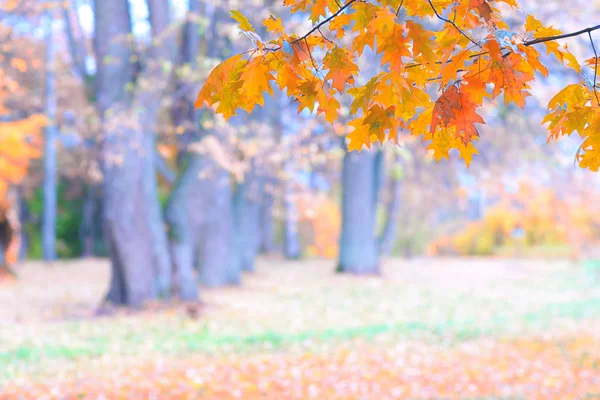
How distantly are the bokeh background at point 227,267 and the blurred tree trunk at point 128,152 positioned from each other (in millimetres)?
32

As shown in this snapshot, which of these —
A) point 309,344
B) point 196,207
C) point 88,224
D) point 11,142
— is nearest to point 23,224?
point 88,224

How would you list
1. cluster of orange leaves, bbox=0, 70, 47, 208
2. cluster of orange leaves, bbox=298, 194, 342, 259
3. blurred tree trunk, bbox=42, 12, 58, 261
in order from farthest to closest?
1. cluster of orange leaves, bbox=298, 194, 342, 259
2. blurred tree trunk, bbox=42, 12, 58, 261
3. cluster of orange leaves, bbox=0, 70, 47, 208

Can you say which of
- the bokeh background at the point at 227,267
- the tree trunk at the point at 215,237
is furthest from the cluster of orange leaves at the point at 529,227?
the tree trunk at the point at 215,237

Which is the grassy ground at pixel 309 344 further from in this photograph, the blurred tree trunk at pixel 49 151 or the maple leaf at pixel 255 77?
the blurred tree trunk at pixel 49 151

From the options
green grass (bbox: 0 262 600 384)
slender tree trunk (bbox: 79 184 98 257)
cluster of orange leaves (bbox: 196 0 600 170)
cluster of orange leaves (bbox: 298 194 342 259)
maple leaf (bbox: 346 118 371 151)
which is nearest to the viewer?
cluster of orange leaves (bbox: 196 0 600 170)

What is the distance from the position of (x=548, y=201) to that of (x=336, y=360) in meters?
20.7

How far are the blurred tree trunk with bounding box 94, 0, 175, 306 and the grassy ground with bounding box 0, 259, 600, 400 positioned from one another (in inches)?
27.5

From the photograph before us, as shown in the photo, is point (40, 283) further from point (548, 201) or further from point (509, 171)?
point (548, 201)

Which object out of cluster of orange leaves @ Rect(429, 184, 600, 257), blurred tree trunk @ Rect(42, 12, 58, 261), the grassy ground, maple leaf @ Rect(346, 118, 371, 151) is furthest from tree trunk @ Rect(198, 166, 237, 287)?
cluster of orange leaves @ Rect(429, 184, 600, 257)

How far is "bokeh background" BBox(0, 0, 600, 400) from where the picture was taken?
6.15 m

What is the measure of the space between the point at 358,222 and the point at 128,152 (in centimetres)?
873

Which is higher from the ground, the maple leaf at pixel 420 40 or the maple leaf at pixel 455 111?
the maple leaf at pixel 420 40

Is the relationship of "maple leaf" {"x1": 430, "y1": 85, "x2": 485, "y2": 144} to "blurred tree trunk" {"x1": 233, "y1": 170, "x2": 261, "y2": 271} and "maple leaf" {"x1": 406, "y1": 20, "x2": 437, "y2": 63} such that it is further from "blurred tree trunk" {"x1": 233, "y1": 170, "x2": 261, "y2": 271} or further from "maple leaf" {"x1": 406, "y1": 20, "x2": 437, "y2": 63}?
"blurred tree trunk" {"x1": 233, "y1": 170, "x2": 261, "y2": 271}

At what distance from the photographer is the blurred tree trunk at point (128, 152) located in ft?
32.0
